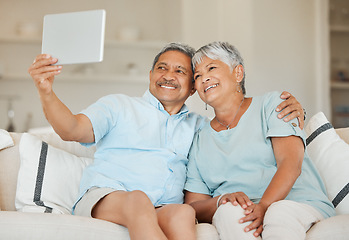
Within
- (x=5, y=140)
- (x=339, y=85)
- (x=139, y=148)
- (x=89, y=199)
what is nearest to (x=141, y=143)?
(x=139, y=148)

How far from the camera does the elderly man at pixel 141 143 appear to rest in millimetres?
1515

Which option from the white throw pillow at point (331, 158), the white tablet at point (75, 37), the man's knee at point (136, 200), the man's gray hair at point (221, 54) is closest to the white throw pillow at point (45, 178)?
the man's knee at point (136, 200)

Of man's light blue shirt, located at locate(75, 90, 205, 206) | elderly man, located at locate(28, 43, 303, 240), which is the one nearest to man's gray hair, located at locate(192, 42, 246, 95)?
elderly man, located at locate(28, 43, 303, 240)

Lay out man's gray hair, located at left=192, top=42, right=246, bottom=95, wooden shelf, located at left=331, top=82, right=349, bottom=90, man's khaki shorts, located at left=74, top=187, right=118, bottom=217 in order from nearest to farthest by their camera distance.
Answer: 1. man's khaki shorts, located at left=74, top=187, right=118, bottom=217
2. man's gray hair, located at left=192, top=42, right=246, bottom=95
3. wooden shelf, located at left=331, top=82, right=349, bottom=90

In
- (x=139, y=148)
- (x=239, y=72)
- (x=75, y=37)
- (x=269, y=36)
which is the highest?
(x=269, y=36)

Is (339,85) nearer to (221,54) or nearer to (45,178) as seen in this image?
(221,54)

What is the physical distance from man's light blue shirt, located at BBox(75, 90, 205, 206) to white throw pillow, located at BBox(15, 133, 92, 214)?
128mm

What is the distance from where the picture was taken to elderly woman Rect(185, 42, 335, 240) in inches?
59.3

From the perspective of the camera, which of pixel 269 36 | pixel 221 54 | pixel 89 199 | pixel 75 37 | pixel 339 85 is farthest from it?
pixel 339 85

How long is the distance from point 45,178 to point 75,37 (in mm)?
656

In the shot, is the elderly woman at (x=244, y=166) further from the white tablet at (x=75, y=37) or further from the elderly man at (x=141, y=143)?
the white tablet at (x=75, y=37)

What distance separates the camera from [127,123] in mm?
1879

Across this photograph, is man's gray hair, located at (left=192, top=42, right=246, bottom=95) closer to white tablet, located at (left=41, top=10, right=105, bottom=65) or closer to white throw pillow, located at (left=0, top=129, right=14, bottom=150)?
white tablet, located at (left=41, top=10, right=105, bottom=65)

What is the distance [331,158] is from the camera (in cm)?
198
